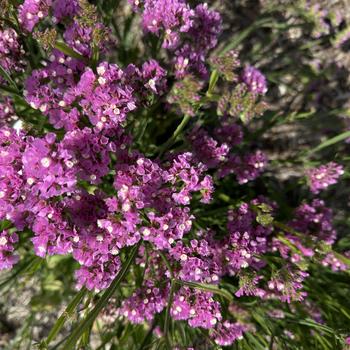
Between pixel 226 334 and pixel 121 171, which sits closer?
pixel 121 171

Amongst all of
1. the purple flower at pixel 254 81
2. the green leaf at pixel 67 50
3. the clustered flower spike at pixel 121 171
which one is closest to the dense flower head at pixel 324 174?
the clustered flower spike at pixel 121 171

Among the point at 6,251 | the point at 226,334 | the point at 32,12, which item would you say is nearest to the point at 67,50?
the point at 32,12

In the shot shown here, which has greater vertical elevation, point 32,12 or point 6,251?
point 32,12

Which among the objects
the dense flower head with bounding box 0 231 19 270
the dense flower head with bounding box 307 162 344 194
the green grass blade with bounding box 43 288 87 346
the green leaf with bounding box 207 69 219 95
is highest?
the dense flower head with bounding box 307 162 344 194

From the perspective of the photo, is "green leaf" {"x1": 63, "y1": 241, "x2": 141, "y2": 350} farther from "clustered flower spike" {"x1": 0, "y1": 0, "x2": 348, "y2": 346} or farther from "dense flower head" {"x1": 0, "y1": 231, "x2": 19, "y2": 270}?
"dense flower head" {"x1": 0, "y1": 231, "x2": 19, "y2": 270}

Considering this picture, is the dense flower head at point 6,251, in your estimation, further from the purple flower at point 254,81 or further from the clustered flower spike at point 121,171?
the purple flower at point 254,81

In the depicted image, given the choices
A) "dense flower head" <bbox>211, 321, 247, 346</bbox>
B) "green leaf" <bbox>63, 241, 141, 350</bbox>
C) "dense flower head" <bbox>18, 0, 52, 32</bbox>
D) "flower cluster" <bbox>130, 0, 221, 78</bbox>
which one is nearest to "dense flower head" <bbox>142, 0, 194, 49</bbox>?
"flower cluster" <bbox>130, 0, 221, 78</bbox>

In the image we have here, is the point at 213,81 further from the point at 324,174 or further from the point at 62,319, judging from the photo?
the point at 62,319

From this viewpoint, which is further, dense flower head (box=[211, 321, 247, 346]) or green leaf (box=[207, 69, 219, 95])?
dense flower head (box=[211, 321, 247, 346])

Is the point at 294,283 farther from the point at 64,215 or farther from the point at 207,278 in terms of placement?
the point at 64,215
